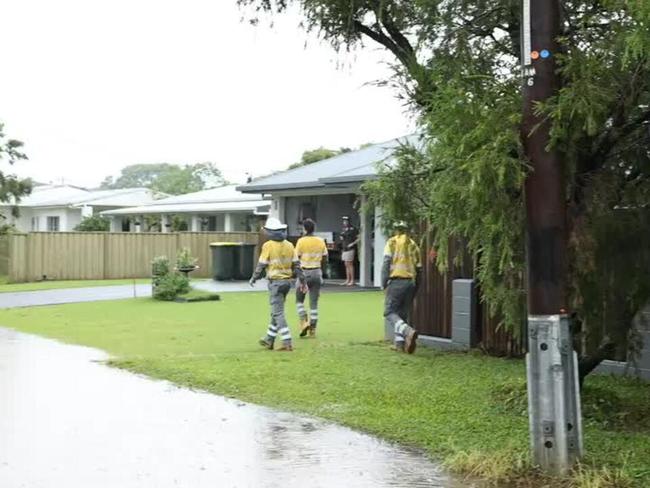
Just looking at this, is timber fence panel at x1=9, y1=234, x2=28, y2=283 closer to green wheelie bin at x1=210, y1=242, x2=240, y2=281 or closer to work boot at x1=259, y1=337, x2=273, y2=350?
green wheelie bin at x1=210, y1=242, x2=240, y2=281

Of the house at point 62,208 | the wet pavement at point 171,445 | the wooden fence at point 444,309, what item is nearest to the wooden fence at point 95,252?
the house at point 62,208

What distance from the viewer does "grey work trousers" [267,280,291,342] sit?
36.7 feet

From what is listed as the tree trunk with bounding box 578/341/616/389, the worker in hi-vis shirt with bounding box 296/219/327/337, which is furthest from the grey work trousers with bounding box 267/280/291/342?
the tree trunk with bounding box 578/341/616/389

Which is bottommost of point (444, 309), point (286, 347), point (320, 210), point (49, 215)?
point (286, 347)

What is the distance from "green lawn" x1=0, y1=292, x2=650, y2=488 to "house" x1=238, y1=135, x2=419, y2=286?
8.06m

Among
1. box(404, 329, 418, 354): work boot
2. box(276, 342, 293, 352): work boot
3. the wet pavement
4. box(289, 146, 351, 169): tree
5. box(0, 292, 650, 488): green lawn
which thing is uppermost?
box(289, 146, 351, 169): tree

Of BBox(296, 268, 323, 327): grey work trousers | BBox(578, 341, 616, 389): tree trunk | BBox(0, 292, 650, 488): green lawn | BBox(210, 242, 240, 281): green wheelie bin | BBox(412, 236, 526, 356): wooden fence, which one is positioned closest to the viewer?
BBox(0, 292, 650, 488): green lawn

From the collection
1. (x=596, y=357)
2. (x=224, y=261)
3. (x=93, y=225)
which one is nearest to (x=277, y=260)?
(x=596, y=357)

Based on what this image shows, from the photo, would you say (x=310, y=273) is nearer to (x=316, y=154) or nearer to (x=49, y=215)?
(x=316, y=154)

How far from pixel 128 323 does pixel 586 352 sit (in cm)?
989

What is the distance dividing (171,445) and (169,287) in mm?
13529

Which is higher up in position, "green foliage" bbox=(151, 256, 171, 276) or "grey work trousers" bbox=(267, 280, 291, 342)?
"green foliage" bbox=(151, 256, 171, 276)

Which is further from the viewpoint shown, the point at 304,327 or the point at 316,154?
the point at 316,154

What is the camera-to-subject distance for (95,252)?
30.5 metres
